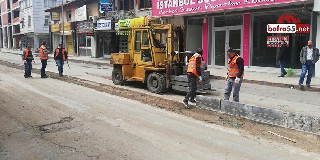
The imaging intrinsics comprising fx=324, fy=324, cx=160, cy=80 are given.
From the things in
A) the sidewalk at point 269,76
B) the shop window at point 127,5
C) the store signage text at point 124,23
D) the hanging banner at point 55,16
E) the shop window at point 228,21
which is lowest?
the sidewalk at point 269,76

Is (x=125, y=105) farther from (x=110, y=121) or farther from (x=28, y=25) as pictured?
(x=28, y=25)

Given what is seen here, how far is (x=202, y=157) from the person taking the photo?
209 inches

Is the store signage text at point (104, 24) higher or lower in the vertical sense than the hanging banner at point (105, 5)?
lower

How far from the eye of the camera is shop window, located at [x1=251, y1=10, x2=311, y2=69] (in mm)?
15453

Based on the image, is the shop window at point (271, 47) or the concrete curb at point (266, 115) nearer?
the concrete curb at point (266, 115)

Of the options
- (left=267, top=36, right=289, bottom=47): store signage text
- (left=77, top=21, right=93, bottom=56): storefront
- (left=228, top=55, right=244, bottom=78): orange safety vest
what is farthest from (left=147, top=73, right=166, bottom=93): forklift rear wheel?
(left=77, top=21, right=93, bottom=56): storefront

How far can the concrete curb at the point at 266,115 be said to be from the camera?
6.88m

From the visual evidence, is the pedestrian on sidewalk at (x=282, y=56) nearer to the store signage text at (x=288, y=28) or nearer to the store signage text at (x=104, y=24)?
the store signage text at (x=288, y=28)

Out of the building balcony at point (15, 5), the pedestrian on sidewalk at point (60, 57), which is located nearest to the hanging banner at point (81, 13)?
the pedestrian on sidewalk at point (60, 57)

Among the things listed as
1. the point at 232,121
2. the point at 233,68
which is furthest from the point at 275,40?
the point at 232,121

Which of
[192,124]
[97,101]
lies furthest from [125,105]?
[192,124]

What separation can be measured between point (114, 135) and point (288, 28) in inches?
481

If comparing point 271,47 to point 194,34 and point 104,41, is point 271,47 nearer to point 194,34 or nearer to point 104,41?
point 194,34

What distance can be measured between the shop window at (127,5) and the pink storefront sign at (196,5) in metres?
6.25
